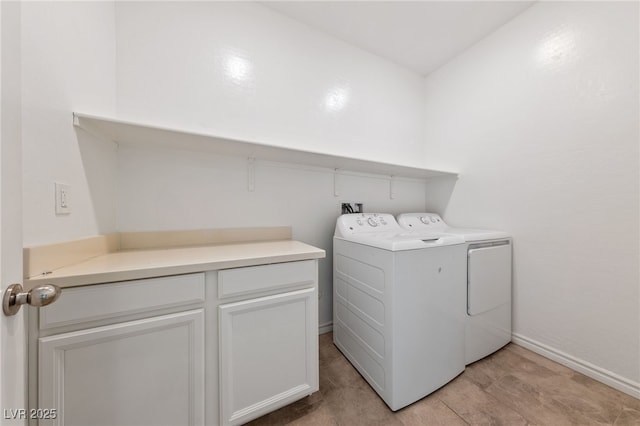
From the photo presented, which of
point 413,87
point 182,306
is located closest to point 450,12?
point 413,87

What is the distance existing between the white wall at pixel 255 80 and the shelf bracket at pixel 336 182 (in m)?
0.22

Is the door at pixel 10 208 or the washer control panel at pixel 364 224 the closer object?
the door at pixel 10 208

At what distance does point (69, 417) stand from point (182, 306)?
48cm

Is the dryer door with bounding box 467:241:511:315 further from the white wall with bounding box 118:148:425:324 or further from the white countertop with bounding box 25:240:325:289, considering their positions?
the white countertop with bounding box 25:240:325:289

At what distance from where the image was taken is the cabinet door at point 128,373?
77 cm

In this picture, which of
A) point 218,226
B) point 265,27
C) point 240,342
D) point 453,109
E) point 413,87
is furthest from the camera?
point 413,87

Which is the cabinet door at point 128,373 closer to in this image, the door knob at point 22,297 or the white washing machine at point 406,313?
the door knob at point 22,297

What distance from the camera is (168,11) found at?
146 cm

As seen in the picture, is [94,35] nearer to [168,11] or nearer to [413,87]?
[168,11]

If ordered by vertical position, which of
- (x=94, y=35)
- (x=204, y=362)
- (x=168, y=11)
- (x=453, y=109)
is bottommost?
(x=204, y=362)

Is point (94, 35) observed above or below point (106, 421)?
above

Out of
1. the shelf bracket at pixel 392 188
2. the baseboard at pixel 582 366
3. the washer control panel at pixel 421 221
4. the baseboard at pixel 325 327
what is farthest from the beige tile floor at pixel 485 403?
the shelf bracket at pixel 392 188

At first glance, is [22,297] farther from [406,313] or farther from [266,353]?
[406,313]

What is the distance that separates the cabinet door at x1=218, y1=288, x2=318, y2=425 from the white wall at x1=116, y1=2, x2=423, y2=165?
1.15m
